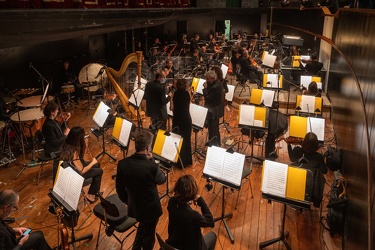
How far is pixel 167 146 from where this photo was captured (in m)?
5.08

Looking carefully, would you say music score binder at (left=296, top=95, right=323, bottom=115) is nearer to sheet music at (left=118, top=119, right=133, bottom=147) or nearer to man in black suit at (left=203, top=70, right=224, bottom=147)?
man in black suit at (left=203, top=70, right=224, bottom=147)

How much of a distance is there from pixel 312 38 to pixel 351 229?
14.6 metres

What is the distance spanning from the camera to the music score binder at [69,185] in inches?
155

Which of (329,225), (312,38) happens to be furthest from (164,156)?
(312,38)

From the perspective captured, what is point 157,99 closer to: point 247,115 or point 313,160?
point 247,115

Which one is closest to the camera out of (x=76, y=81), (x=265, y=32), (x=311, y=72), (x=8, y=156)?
(x=8, y=156)

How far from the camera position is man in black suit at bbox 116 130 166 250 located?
3.62 meters

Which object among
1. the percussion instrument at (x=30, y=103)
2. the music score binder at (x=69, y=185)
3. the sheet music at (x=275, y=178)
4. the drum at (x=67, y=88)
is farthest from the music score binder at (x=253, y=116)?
the drum at (x=67, y=88)

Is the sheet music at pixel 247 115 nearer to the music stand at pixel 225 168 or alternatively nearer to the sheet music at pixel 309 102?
the sheet music at pixel 309 102

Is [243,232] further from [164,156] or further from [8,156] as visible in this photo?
[8,156]

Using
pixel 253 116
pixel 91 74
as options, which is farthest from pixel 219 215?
pixel 91 74

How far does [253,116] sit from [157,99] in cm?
194

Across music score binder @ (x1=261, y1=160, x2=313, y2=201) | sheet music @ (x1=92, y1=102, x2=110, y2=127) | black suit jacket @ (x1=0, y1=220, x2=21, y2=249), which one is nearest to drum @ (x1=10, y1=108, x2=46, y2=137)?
sheet music @ (x1=92, y1=102, x2=110, y2=127)

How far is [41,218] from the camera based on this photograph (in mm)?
5266
